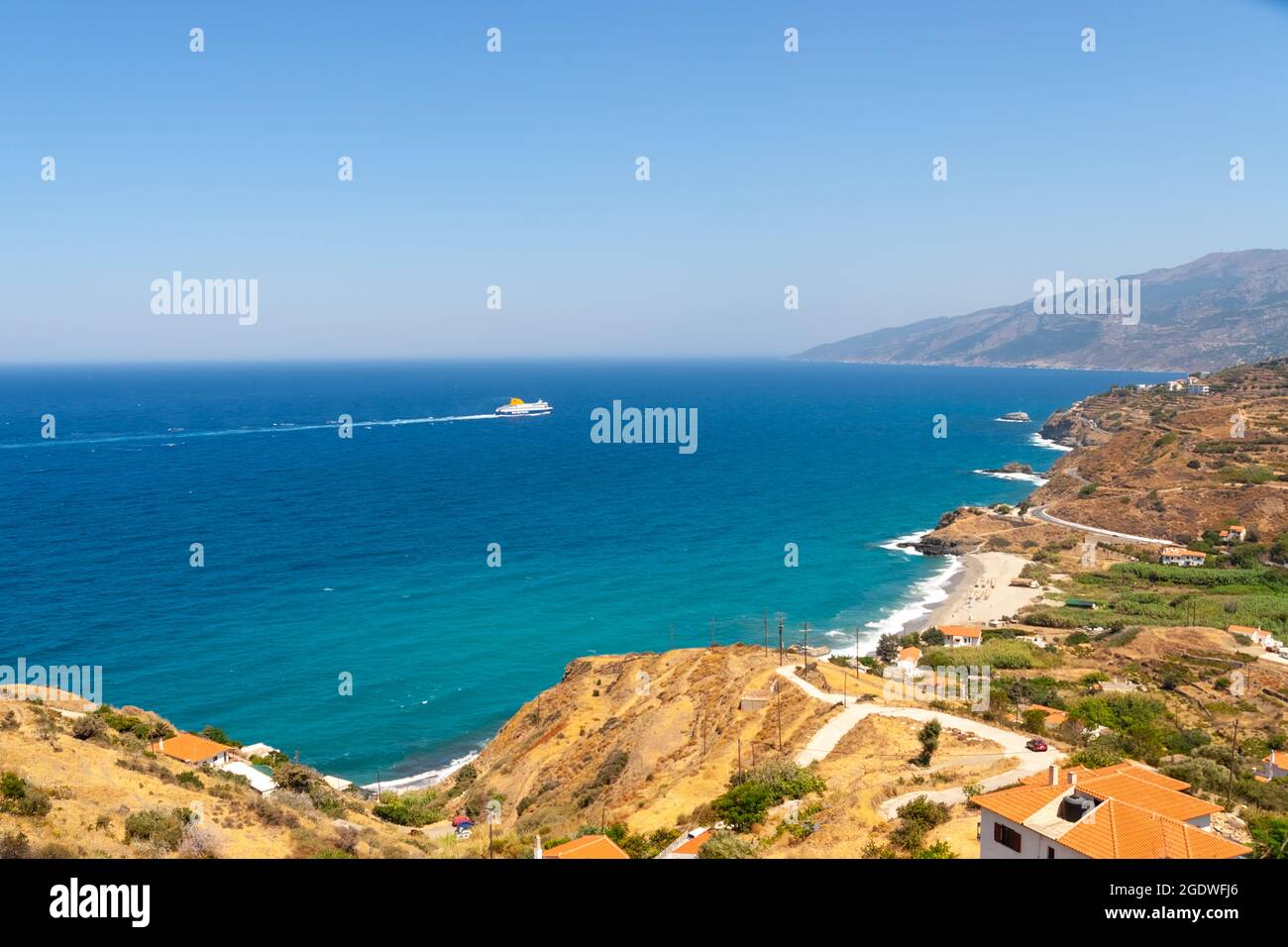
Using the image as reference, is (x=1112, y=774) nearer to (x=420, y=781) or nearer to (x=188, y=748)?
(x=420, y=781)

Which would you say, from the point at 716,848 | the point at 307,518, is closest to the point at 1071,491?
the point at 307,518

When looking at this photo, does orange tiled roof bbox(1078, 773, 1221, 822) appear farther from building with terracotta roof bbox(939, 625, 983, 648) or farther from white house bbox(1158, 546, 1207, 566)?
white house bbox(1158, 546, 1207, 566)

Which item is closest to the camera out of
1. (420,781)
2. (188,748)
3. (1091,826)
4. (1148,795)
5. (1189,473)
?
(1091,826)

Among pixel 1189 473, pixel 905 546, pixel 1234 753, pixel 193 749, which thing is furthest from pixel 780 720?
pixel 1189 473

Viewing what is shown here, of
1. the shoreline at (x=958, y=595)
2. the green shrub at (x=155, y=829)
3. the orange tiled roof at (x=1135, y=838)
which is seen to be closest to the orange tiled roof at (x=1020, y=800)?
the orange tiled roof at (x=1135, y=838)

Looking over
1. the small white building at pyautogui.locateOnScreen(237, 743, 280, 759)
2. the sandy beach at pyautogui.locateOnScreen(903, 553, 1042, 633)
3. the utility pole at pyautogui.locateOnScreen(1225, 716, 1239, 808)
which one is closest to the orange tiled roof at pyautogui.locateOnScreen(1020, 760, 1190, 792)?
the utility pole at pyautogui.locateOnScreen(1225, 716, 1239, 808)

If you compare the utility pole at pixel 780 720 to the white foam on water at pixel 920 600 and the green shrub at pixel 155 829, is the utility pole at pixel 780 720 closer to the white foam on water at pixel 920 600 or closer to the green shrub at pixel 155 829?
the green shrub at pixel 155 829
